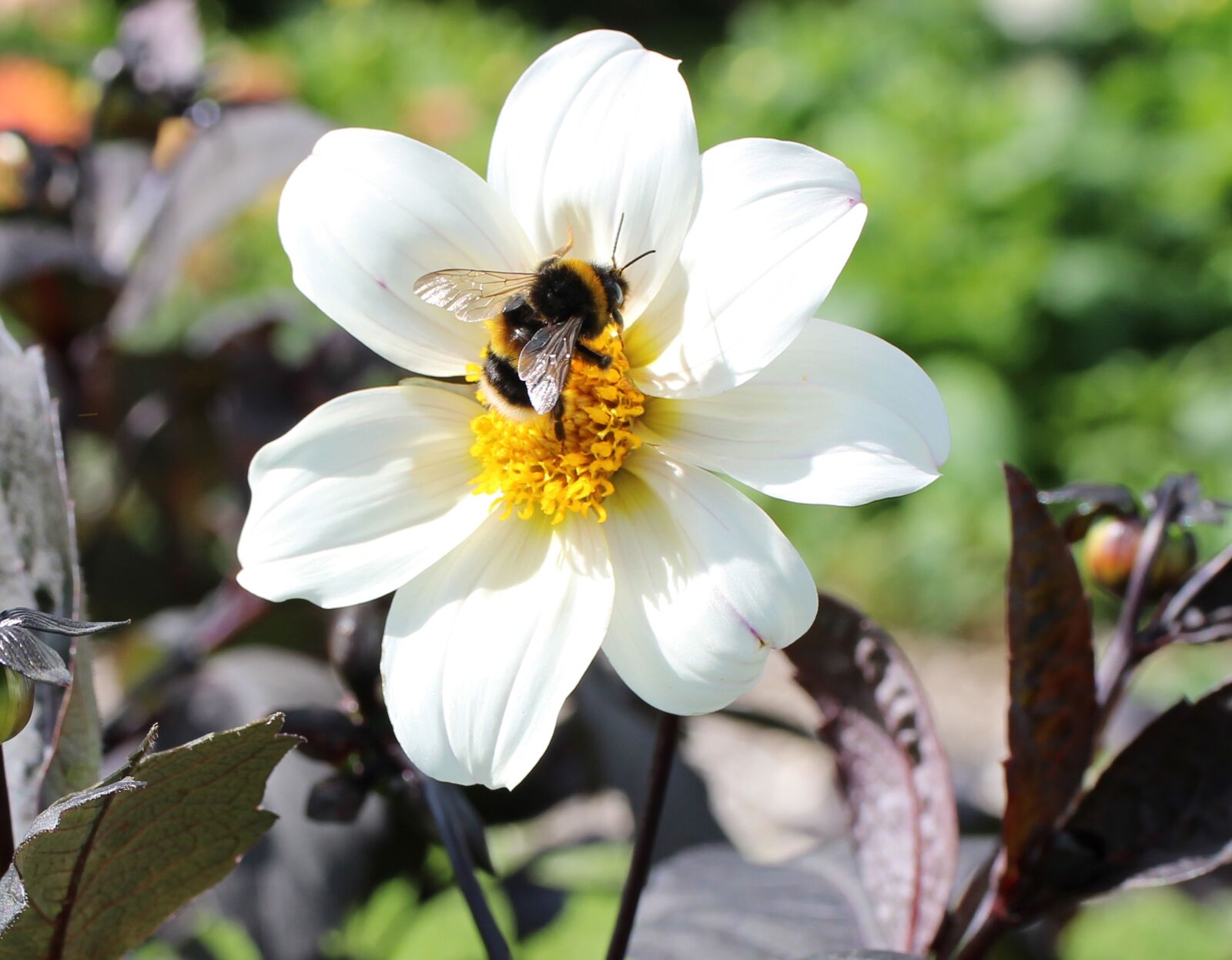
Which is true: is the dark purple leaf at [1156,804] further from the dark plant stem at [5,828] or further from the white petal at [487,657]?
the dark plant stem at [5,828]

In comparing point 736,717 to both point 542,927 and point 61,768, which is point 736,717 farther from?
point 61,768

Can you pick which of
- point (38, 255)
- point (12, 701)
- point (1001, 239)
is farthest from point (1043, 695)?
point (1001, 239)

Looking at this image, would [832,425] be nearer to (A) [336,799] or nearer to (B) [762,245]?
(B) [762,245]

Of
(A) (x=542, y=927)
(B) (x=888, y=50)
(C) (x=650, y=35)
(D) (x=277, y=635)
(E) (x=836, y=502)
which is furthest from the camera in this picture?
(C) (x=650, y=35)

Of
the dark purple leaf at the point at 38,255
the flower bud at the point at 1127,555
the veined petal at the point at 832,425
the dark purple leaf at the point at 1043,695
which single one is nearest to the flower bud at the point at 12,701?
the veined petal at the point at 832,425

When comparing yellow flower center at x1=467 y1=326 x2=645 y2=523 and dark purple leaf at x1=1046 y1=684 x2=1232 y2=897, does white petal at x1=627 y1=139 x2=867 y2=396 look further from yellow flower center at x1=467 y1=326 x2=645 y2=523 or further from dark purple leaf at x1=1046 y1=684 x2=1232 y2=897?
dark purple leaf at x1=1046 y1=684 x2=1232 y2=897

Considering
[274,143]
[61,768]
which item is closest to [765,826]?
[274,143]
